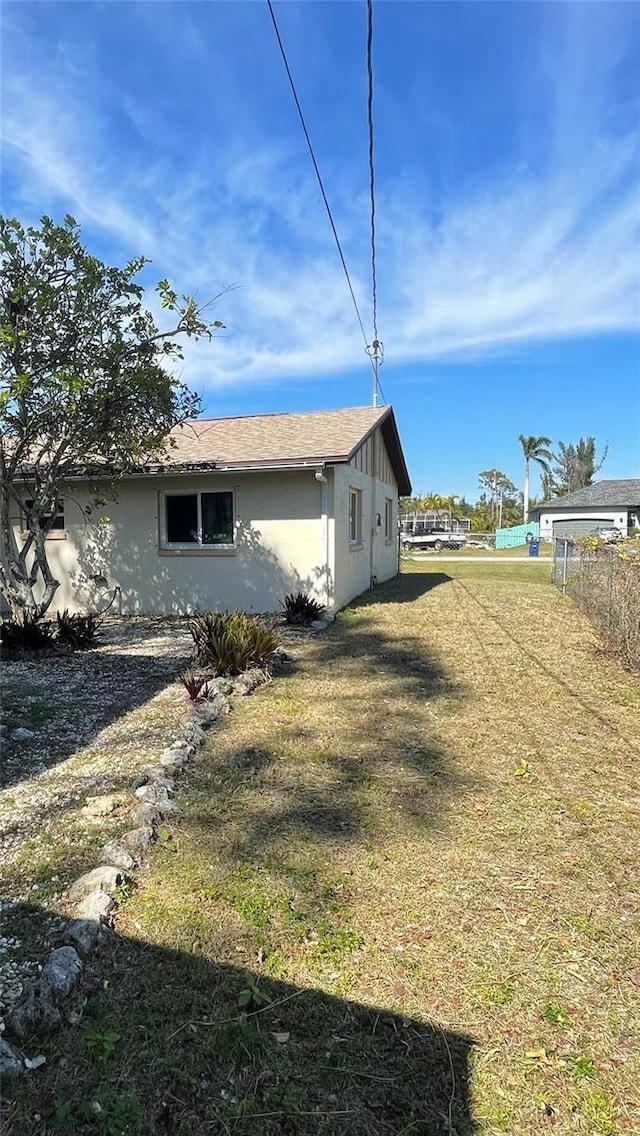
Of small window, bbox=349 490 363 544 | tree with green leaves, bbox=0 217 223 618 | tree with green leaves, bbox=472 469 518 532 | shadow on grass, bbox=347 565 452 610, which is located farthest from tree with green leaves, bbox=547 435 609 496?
tree with green leaves, bbox=0 217 223 618

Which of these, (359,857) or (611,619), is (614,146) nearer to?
(611,619)

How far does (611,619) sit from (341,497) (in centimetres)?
504

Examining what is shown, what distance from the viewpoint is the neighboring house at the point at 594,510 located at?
115ft

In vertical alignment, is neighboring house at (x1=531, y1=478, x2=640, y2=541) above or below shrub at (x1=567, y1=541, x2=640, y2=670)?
above

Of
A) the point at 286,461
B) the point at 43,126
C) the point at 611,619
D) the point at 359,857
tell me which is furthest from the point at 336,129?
the point at 359,857

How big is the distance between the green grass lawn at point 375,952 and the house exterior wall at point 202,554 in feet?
19.0

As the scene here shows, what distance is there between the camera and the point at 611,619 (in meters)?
7.68

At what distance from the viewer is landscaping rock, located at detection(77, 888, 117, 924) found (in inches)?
101

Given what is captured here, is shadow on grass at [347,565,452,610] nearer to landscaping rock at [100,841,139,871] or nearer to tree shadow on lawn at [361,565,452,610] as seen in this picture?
tree shadow on lawn at [361,565,452,610]

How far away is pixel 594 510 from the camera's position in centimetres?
3700

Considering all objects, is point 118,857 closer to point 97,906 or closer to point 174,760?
point 97,906

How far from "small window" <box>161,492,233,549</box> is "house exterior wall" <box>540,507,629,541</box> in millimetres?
28338

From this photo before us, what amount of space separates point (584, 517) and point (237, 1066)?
3945 centimetres

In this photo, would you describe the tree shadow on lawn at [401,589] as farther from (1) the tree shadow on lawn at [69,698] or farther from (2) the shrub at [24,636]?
(2) the shrub at [24,636]
